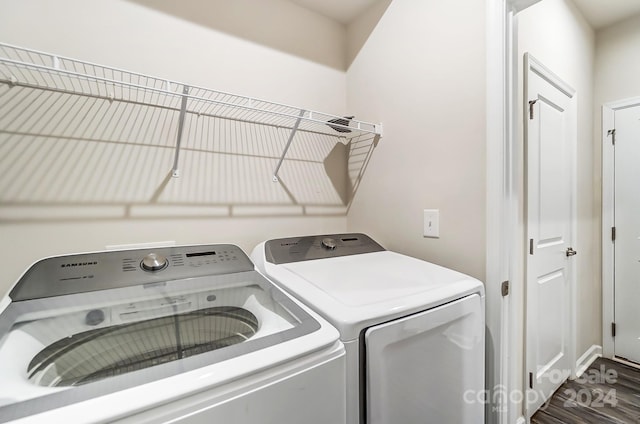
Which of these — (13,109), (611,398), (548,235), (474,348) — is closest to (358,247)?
(474,348)

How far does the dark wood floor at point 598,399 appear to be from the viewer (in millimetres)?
1746

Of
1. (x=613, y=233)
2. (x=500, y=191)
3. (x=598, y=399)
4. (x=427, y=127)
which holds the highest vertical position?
(x=427, y=127)

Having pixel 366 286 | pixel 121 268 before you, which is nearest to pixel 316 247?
pixel 366 286

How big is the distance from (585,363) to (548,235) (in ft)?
4.45

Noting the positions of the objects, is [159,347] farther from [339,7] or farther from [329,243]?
[339,7]

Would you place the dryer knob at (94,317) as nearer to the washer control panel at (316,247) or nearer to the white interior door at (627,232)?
the washer control panel at (316,247)

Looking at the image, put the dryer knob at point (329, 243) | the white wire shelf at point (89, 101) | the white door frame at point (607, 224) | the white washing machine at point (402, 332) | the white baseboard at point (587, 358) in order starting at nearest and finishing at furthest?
the white washing machine at point (402, 332), the white wire shelf at point (89, 101), the dryer knob at point (329, 243), the white baseboard at point (587, 358), the white door frame at point (607, 224)

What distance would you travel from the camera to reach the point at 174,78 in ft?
4.42

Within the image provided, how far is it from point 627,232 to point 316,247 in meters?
2.64

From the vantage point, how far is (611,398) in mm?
1916

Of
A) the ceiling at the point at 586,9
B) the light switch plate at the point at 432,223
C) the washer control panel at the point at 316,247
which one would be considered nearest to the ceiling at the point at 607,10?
the ceiling at the point at 586,9

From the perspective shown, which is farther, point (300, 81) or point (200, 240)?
point (300, 81)

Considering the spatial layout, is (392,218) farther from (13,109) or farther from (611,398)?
(611,398)

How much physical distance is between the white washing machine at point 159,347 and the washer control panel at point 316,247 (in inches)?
8.2
